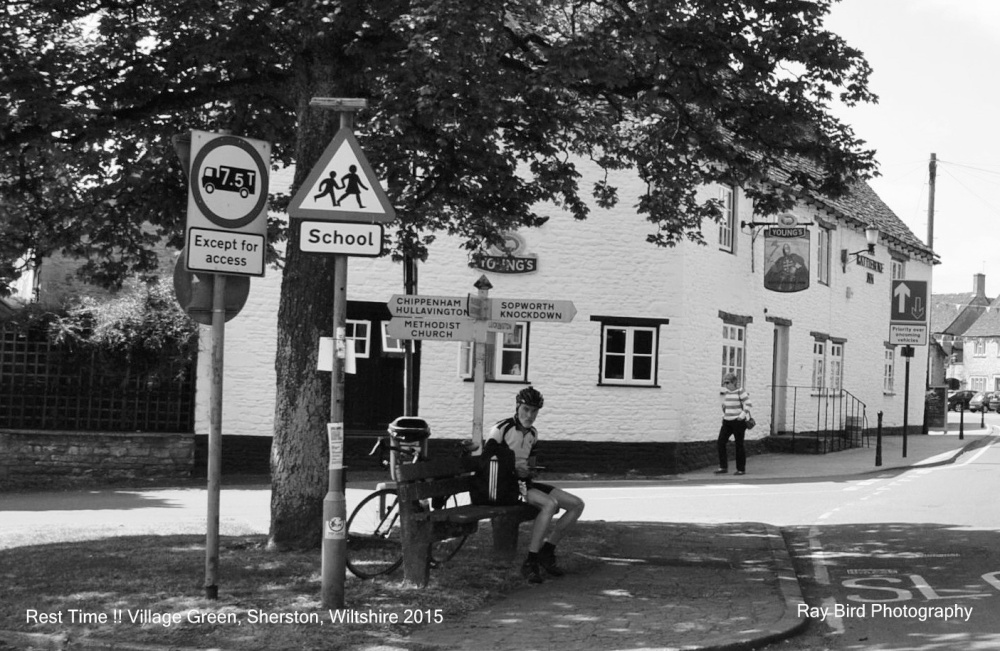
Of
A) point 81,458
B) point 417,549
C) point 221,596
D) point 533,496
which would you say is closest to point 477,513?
point 417,549

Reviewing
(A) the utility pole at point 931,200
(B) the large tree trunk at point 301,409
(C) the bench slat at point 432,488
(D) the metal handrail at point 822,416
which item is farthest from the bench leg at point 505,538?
(A) the utility pole at point 931,200

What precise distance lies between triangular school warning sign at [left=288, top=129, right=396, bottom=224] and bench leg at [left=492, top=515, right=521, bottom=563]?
3.47 metres

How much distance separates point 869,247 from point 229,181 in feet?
89.9

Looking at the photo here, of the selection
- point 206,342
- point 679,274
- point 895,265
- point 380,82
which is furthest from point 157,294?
point 895,265

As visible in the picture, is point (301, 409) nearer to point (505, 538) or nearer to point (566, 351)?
point (505, 538)

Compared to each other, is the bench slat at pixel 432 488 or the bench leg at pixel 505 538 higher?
the bench slat at pixel 432 488

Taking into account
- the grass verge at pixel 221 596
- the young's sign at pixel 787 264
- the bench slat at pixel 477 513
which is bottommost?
the grass verge at pixel 221 596

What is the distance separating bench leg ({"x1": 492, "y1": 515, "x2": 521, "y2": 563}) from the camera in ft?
34.8

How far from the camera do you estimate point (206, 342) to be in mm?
22094

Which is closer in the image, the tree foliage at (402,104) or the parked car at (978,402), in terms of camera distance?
the tree foliage at (402,104)

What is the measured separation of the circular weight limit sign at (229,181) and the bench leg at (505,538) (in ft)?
11.6

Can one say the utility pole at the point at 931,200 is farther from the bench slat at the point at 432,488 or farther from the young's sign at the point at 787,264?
the bench slat at the point at 432,488

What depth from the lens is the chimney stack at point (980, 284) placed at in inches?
4422

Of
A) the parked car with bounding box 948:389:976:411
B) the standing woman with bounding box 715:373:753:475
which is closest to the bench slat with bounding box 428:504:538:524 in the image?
the standing woman with bounding box 715:373:753:475
